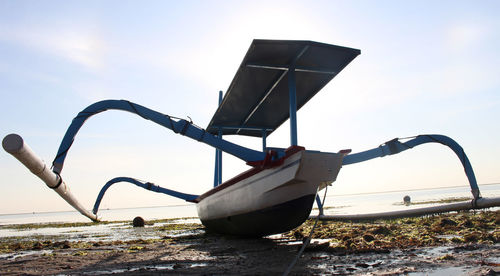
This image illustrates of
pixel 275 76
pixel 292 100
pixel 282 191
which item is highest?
pixel 275 76

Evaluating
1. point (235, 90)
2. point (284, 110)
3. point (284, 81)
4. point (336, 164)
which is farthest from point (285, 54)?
point (284, 110)

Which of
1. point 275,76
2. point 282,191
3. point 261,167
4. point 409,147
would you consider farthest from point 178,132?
point 409,147

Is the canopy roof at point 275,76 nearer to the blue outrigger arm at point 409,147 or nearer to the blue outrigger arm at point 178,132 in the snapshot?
the blue outrigger arm at point 178,132

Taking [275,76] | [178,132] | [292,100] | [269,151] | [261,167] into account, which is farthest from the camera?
[275,76]

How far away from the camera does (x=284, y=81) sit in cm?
1083

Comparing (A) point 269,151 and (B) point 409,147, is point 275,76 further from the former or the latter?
(B) point 409,147

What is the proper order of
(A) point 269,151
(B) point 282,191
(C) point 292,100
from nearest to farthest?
(B) point 282,191
(A) point 269,151
(C) point 292,100

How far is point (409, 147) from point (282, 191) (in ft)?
19.0

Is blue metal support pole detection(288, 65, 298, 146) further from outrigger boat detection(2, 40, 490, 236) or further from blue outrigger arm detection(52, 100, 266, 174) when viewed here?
blue outrigger arm detection(52, 100, 266, 174)

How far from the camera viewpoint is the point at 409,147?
Answer: 35.6 ft

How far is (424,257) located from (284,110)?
30.6 ft

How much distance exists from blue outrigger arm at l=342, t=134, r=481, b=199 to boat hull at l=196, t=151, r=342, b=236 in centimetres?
298

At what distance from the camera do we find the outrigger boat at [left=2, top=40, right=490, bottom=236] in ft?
24.7

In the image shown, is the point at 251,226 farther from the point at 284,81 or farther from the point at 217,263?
the point at 284,81
